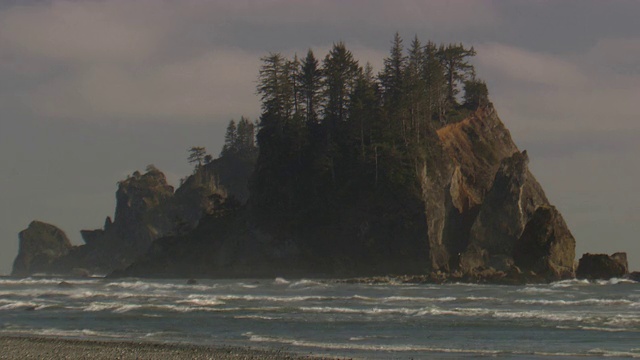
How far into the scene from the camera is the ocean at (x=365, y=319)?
27875 mm

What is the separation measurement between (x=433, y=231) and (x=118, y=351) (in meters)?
52.3

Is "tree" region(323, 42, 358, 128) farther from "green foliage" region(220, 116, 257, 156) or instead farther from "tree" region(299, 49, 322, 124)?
"green foliage" region(220, 116, 257, 156)

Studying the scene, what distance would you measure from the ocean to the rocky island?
15.4m

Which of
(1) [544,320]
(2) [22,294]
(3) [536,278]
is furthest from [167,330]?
(3) [536,278]

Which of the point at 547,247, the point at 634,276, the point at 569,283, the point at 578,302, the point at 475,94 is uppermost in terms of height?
the point at 475,94

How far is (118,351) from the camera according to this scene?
2594 centimetres

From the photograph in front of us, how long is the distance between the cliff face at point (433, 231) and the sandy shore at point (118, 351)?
4126 centimetres

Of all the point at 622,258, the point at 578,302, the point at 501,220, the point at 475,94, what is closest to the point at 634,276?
the point at 622,258

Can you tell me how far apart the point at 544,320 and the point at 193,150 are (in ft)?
397

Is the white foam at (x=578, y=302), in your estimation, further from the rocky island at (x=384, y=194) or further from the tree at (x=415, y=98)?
the tree at (x=415, y=98)

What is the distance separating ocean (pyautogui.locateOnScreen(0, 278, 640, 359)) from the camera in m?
27.9

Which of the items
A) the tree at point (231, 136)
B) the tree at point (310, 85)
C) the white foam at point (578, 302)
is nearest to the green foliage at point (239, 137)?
the tree at point (231, 136)

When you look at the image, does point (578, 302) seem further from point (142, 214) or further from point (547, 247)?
point (142, 214)

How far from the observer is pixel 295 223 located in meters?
84.6
